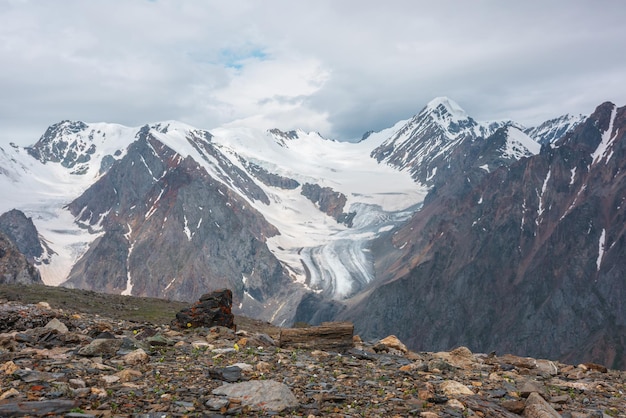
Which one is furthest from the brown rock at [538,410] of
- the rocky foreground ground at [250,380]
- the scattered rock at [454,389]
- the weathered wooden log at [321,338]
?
the weathered wooden log at [321,338]

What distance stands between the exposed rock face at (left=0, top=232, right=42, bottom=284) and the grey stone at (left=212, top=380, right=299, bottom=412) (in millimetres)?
123834

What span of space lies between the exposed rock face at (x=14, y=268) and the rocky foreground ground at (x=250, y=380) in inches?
4619

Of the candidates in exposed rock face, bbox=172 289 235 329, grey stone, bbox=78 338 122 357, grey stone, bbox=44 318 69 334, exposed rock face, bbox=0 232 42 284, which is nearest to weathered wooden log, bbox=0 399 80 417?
grey stone, bbox=78 338 122 357

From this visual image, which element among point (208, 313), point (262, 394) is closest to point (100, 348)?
point (262, 394)

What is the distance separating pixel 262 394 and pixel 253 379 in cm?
179

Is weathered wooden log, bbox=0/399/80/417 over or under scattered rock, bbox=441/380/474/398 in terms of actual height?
over

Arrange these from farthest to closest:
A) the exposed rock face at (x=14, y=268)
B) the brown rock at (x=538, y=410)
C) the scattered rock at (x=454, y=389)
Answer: the exposed rock face at (x=14, y=268), the scattered rock at (x=454, y=389), the brown rock at (x=538, y=410)

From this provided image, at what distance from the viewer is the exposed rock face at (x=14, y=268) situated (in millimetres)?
125000

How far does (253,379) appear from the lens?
1593 centimetres

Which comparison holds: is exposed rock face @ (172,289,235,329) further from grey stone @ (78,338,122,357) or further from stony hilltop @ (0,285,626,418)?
grey stone @ (78,338,122,357)

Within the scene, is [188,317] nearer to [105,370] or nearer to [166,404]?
[105,370]

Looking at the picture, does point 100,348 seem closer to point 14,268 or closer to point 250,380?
point 250,380

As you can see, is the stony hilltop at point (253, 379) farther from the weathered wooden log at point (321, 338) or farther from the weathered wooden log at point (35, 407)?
the weathered wooden log at point (321, 338)

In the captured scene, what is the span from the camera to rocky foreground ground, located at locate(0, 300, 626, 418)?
13.3 meters
